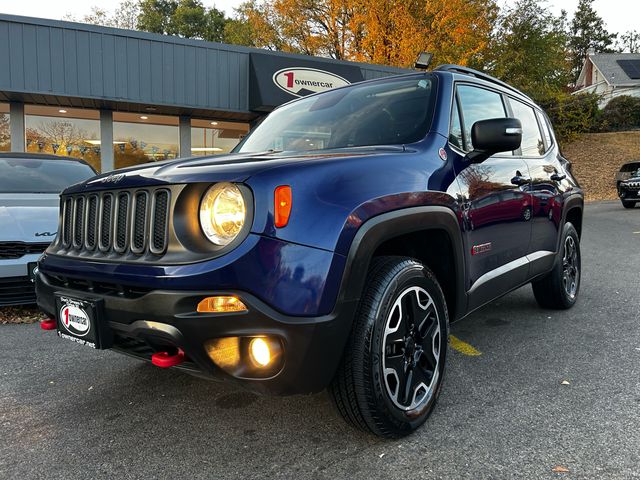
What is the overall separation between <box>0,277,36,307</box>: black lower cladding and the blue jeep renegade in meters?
1.98

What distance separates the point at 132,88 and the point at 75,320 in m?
11.2

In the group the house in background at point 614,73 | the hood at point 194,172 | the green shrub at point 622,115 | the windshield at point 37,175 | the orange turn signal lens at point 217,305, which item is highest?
the house in background at point 614,73

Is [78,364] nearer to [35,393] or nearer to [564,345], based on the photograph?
Answer: [35,393]

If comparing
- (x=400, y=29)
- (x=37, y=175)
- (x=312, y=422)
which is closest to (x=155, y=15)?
(x=400, y=29)

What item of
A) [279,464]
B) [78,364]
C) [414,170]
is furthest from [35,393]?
[414,170]

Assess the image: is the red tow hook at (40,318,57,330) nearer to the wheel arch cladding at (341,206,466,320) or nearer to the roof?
the wheel arch cladding at (341,206,466,320)

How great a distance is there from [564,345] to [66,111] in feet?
43.4

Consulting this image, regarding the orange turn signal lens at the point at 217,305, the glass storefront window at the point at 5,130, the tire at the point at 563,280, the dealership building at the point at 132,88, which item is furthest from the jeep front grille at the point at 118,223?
the glass storefront window at the point at 5,130

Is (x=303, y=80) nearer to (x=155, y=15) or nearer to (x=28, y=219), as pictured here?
(x=28, y=219)

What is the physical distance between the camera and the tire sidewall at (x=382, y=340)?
7.00 feet

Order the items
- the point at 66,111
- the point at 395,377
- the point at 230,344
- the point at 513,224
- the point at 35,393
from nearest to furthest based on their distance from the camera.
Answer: the point at 230,344 < the point at 395,377 < the point at 35,393 < the point at 513,224 < the point at 66,111

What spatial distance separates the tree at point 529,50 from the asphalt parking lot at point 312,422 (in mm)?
22898

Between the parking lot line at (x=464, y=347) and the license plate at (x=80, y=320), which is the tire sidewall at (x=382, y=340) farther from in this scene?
the license plate at (x=80, y=320)

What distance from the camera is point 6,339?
396 centimetres
